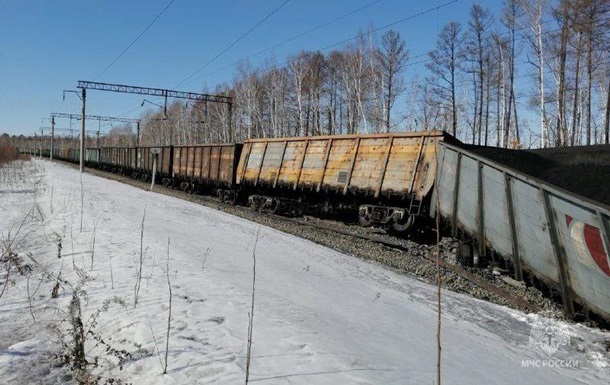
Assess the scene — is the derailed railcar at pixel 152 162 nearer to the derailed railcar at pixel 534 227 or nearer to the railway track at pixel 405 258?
the railway track at pixel 405 258

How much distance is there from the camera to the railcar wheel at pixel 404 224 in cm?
1148

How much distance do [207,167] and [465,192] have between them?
15711mm

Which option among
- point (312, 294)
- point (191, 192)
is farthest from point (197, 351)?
point (191, 192)

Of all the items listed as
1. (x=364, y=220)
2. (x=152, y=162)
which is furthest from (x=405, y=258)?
(x=152, y=162)

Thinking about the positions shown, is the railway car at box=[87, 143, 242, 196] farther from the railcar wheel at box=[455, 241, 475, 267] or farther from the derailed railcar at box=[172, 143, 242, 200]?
the railcar wheel at box=[455, 241, 475, 267]

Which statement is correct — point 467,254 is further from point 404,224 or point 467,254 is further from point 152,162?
point 152,162

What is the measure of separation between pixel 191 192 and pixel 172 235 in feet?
56.4

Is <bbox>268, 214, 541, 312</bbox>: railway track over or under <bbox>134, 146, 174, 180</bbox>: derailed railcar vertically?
under

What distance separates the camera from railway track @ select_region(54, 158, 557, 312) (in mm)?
6980

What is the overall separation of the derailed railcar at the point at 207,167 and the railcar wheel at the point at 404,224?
31.5 ft

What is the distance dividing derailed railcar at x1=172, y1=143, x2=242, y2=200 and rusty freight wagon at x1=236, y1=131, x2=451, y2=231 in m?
1.83

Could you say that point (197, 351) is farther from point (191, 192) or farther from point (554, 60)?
point (554, 60)

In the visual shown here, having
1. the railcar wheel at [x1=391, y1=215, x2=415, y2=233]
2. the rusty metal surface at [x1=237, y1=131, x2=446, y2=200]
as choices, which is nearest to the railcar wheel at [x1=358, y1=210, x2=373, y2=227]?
the rusty metal surface at [x1=237, y1=131, x2=446, y2=200]

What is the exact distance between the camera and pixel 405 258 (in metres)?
9.67
